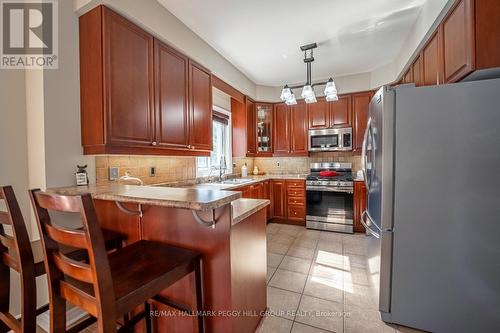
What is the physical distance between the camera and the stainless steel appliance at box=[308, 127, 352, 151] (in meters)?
3.72

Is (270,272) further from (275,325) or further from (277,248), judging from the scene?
(275,325)

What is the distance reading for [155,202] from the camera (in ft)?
3.26

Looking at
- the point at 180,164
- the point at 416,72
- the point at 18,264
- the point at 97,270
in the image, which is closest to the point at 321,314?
the point at 97,270

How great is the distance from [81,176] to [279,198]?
3.01 metres

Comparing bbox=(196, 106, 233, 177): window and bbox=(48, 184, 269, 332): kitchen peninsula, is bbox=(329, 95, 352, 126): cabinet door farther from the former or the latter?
bbox=(48, 184, 269, 332): kitchen peninsula

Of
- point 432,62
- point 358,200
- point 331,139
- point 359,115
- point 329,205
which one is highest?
point 432,62

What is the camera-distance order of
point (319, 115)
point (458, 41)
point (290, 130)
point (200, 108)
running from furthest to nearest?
point (290, 130)
point (319, 115)
point (200, 108)
point (458, 41)

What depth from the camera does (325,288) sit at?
2.00 m

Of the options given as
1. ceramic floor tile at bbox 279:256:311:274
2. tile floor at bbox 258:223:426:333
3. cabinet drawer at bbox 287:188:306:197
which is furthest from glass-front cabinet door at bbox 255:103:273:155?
ceramic floor tile at bbox 279:256:311:274

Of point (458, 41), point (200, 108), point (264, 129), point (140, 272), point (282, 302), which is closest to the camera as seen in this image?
point (140, 272)

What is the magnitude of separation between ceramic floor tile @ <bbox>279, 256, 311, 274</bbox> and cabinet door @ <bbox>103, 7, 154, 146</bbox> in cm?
195

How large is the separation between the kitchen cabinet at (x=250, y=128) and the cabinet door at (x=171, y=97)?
1753 millimetres

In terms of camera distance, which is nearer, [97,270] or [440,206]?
[97,270]

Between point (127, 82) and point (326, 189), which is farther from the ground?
point (127, 82)
